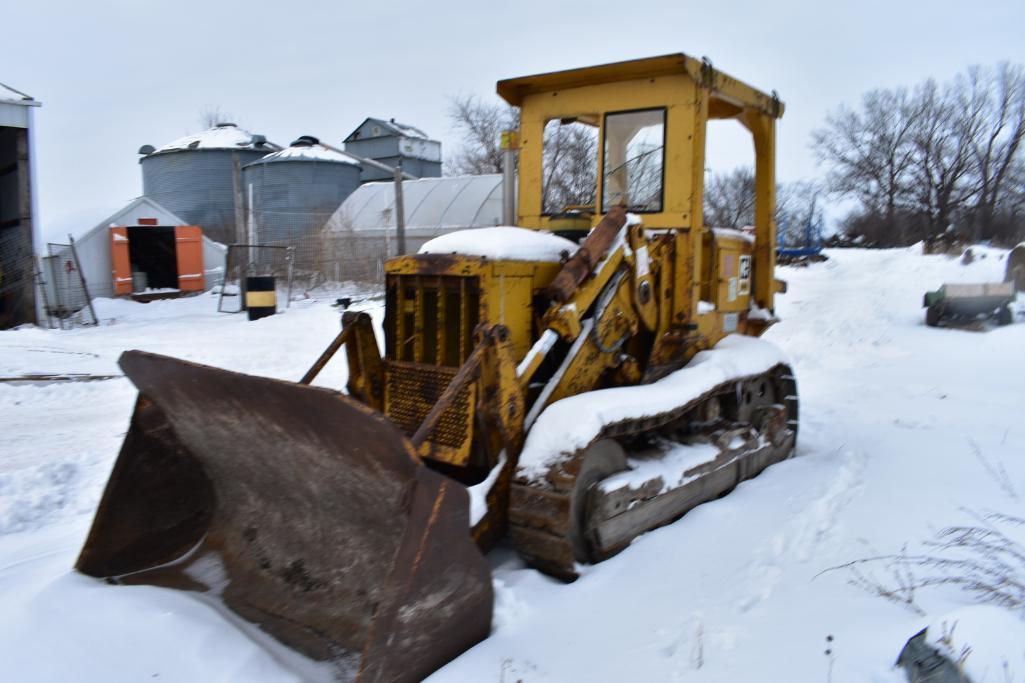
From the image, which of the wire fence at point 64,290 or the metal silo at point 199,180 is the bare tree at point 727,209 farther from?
the metal silo at point 199,180

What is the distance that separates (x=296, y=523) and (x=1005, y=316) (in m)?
12.5

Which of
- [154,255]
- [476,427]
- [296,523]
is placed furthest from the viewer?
[154,255]

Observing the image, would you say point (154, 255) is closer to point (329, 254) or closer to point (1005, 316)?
point (329, 254)

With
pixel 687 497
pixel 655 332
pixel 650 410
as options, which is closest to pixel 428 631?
pixel 650 410

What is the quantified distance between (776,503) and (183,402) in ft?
11.7

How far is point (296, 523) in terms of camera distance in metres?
3.62

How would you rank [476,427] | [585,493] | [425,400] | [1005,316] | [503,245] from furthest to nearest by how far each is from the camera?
1. [1005,316]
2. [425,400]
3. [503,245]
4. [476,427]
5. [585,493]

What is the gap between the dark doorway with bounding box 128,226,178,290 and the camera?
19328 millimetres

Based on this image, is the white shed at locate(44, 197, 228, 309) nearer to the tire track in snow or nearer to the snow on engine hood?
the snow on engine hood

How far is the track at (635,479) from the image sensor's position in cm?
365

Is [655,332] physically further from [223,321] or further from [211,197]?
[211,197]

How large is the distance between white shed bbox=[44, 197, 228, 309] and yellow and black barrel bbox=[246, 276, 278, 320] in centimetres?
458

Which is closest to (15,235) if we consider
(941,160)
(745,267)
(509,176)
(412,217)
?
(412,217)

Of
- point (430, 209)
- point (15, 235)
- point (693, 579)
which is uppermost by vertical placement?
point (430, 209)
